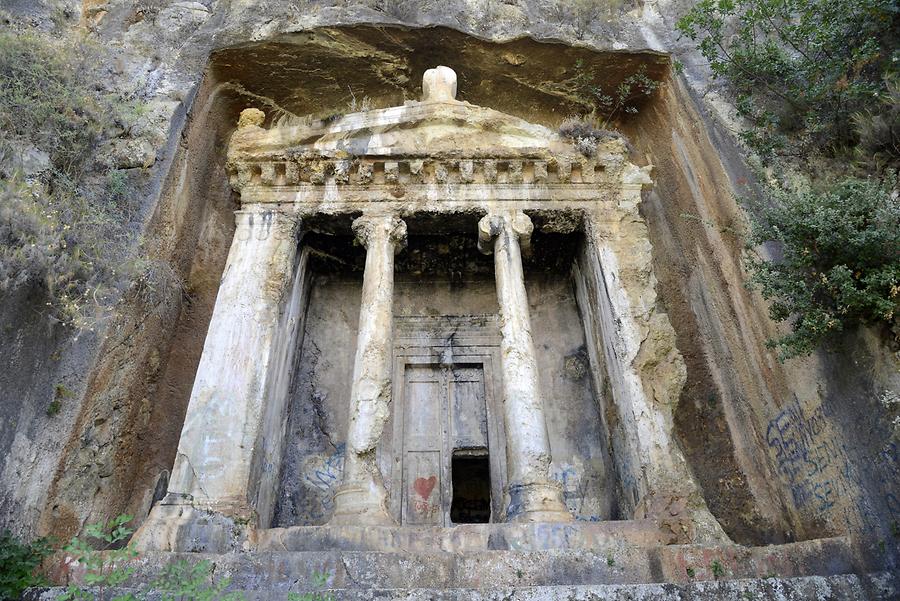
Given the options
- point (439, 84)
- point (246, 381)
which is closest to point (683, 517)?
point (246, 381)

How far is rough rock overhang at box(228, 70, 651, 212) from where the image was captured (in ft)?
26.2

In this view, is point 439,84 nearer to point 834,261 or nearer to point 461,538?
point 834,261

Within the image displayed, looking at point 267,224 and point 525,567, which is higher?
point 267,224

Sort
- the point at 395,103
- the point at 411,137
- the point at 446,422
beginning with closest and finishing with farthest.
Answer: the point at 411,137 < the point at 446,422 < the point at 395,103

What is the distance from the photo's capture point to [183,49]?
31.1ft

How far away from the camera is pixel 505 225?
7.81m

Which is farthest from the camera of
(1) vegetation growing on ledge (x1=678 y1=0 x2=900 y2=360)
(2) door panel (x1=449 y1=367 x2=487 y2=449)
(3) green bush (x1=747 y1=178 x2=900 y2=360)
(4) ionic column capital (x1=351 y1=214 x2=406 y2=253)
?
(2) door panel (x1=449 y1=367 x2=487 y2=449)

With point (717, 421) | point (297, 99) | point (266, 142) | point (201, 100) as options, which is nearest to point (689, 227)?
point (717, 421)

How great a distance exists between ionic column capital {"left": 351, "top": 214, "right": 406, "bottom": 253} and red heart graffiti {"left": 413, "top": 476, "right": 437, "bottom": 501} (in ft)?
9.25

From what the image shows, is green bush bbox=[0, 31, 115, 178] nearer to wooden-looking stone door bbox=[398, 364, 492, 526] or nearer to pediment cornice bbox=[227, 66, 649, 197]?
pediment cornice bbox=[227, 66, 649, 197]

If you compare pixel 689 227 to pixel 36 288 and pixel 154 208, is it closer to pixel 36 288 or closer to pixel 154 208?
pixel 154 208

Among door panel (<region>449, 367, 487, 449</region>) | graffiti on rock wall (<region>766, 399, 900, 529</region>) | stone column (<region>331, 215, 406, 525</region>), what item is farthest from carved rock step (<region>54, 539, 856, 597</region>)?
door panel (<region>449, 367, 487, 449</region>)

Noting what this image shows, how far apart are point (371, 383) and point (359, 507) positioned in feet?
4.13

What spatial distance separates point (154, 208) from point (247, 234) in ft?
3.82
